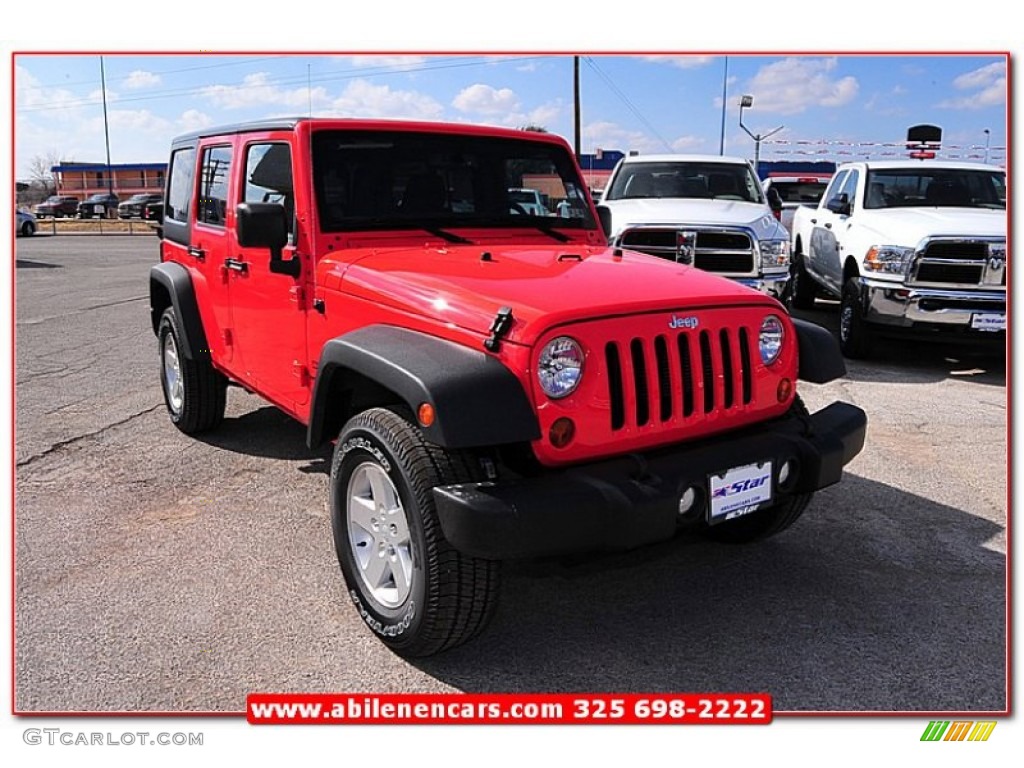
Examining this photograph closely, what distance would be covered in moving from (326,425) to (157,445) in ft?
7.81

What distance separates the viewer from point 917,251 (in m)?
7.94

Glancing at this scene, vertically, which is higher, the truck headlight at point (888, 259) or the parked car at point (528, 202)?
the parked car at point (528, 202)

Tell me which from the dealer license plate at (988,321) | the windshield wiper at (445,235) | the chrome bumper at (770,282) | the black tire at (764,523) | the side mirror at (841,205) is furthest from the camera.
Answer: the side mirror at (841,205)

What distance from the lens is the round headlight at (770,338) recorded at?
11.5 feet

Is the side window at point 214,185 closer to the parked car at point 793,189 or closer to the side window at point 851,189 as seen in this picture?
the side window at point 851,189

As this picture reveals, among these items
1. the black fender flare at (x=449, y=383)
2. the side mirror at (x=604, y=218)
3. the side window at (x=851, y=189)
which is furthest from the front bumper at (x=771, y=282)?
the black fender flare at (x=449, y=383)

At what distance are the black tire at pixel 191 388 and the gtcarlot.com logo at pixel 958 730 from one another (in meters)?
4.36

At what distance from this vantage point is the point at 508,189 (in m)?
4.57

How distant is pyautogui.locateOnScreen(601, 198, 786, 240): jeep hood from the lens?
848 cm

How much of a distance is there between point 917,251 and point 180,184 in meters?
6.04

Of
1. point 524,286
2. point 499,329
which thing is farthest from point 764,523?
point 499,329

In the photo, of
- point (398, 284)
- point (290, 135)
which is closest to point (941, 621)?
point (398, 284)

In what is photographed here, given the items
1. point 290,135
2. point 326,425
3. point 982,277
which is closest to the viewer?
point 326,425

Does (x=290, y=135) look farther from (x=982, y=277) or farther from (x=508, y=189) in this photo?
(x=982, y=277)
